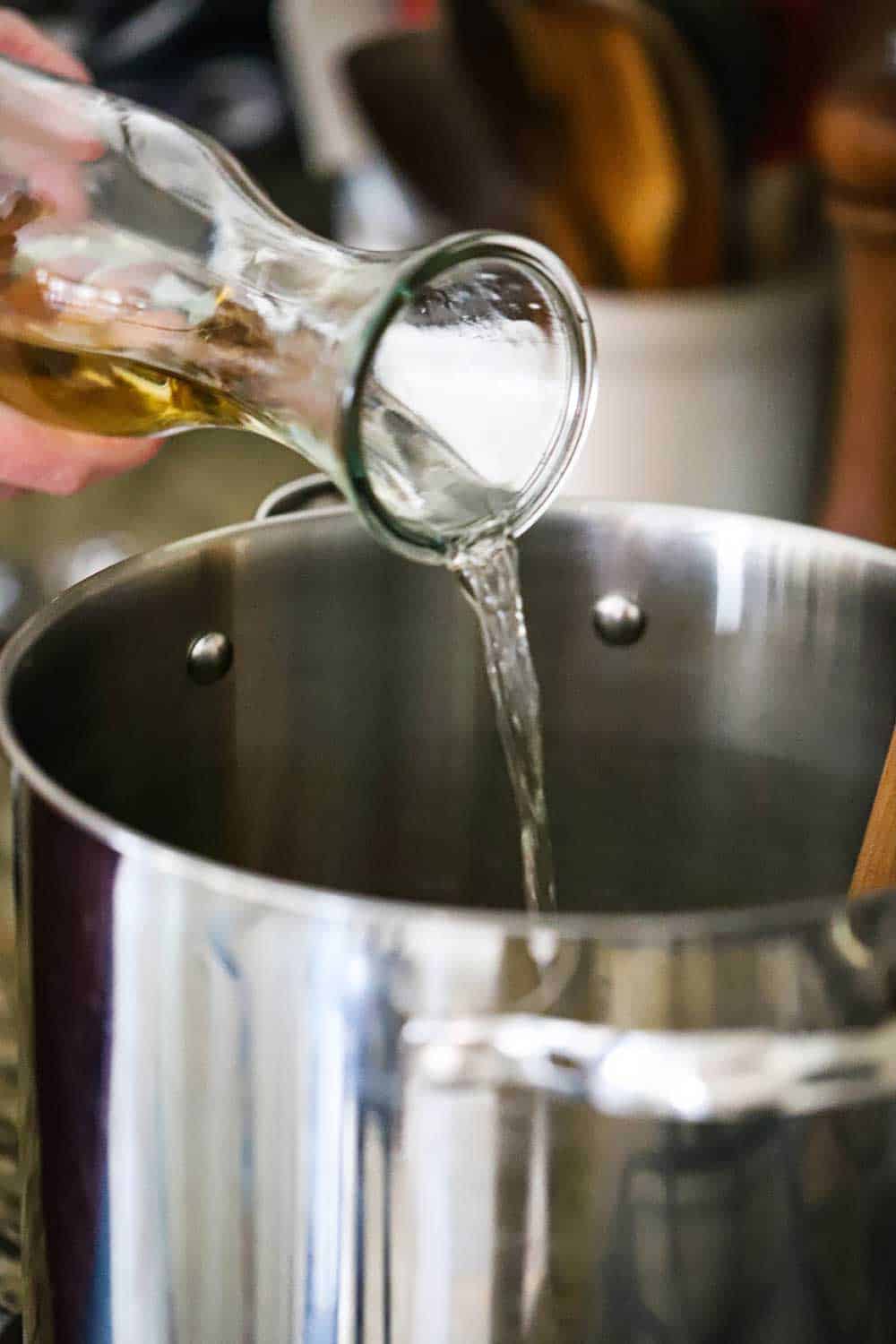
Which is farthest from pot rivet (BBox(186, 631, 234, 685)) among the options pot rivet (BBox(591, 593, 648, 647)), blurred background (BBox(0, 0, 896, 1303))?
blurred background (BBox(0, 0, 896, 1303))

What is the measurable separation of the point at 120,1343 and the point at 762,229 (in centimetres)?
64

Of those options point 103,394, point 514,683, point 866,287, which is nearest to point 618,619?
point 514,683

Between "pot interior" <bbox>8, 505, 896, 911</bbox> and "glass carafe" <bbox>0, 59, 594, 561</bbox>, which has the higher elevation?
"glass carafe" <bbox>0, 59, 594, 561</bbox>

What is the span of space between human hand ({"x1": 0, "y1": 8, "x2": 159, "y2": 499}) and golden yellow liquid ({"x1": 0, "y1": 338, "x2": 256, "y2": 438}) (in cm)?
1

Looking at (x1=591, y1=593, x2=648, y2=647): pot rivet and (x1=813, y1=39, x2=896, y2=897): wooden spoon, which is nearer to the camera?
(x1=591, y1=593, x2=648, y2=647): pot rivet

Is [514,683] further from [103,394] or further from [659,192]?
[659,192]

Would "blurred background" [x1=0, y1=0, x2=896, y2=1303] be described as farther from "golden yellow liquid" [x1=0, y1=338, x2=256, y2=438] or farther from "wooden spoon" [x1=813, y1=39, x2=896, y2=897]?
"golden yellow liquid" [x1=0, y1=338, x2=256, y2=438]

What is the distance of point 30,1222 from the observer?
36 cm

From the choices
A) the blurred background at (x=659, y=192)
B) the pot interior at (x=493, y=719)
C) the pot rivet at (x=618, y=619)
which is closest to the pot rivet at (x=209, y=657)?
the pot interior at (x=493, y=719)

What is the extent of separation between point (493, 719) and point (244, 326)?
15 cm

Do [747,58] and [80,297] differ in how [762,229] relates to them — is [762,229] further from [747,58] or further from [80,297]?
[80,297]

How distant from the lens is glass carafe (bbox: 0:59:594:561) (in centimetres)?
40

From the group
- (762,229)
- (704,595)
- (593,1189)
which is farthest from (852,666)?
(762,229)

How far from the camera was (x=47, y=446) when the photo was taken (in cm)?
51
